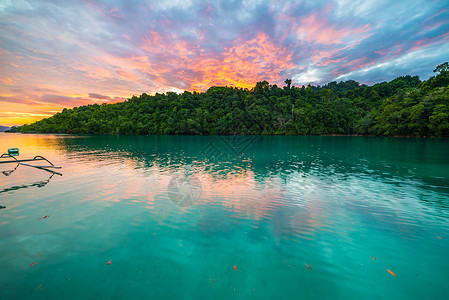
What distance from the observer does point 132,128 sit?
175625 mm

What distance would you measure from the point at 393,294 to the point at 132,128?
196 meters

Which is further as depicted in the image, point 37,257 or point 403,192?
point 403,192

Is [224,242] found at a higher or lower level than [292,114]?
lower

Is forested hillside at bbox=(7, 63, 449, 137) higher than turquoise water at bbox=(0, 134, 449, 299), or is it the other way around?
forested hillside at bbox=(7, 63, 449, 137)

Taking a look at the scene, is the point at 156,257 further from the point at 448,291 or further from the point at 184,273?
the point at 448,291

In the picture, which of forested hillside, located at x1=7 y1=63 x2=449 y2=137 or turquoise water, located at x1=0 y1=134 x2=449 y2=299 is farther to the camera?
forested hillside, located at x1=7 y1=63 x2=449 y2=137

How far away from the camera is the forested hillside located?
95.4m

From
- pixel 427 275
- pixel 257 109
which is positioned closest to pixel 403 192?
pixel 427 275

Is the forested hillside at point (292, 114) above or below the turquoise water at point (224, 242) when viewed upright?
above

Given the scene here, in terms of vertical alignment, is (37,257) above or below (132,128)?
below

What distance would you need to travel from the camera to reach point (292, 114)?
159 m

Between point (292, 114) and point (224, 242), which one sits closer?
point (224, 242)

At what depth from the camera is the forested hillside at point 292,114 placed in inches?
3757

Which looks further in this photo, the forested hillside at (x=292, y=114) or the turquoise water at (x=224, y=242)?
the forested hillside at (x=292, y=114)
